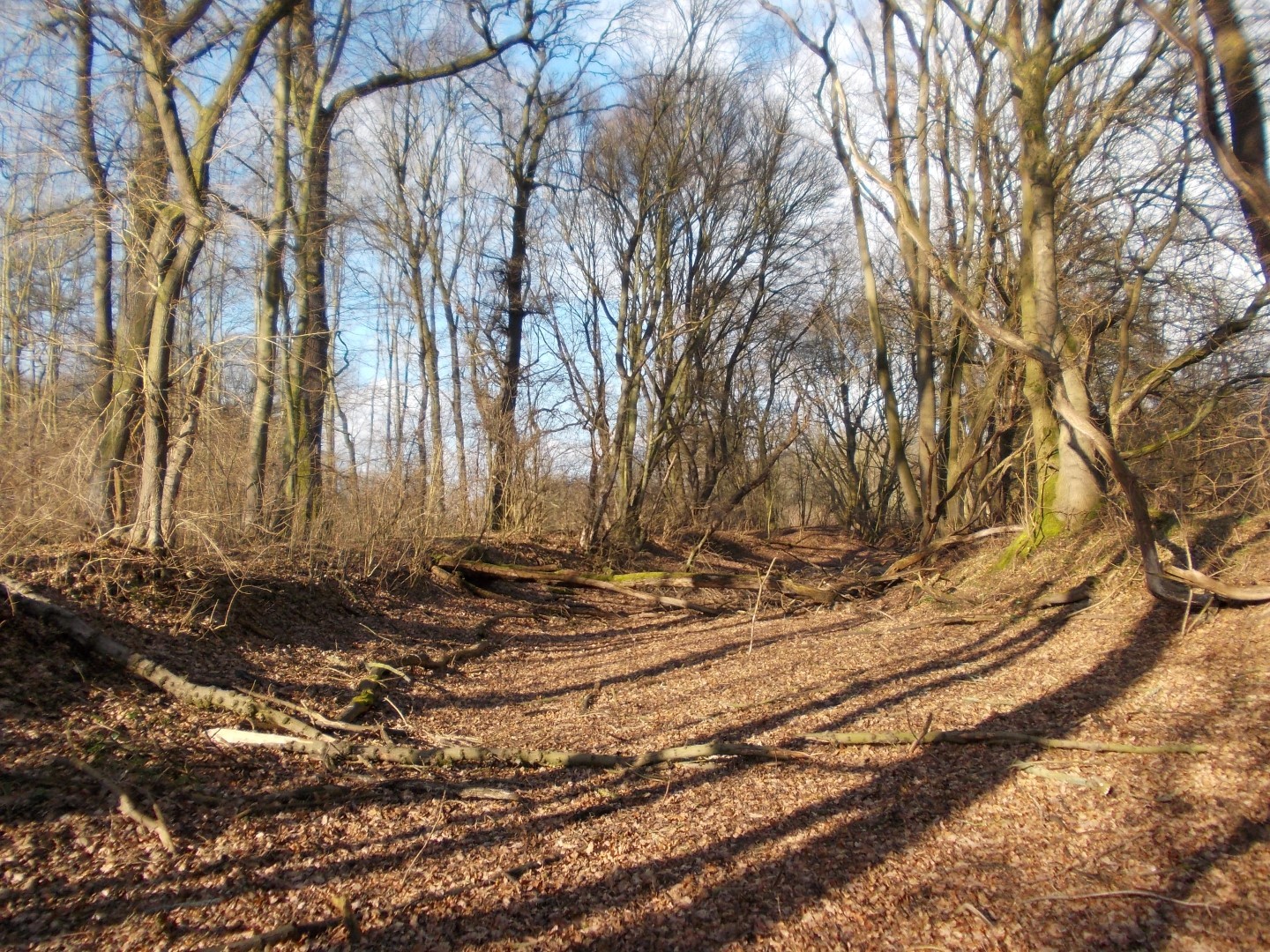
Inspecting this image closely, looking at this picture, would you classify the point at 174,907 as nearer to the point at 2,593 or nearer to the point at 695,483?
the point at 2,593

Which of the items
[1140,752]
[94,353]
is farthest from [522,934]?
[94,353]

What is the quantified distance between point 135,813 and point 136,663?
2029 millimetres

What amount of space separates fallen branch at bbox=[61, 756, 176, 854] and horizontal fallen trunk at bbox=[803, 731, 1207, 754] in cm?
350

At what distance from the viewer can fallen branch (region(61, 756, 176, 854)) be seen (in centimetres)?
341

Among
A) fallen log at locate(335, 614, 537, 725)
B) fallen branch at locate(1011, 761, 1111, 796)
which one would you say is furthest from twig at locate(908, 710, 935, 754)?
fallen log at locate(335, 614, 537, 725)

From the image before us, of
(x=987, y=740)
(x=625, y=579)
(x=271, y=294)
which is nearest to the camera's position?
(x=987, y=740)

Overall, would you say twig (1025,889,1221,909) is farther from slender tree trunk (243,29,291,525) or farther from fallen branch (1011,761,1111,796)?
slender tree trunk (243,29,291,525)

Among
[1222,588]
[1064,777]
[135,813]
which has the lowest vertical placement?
[1064,777]

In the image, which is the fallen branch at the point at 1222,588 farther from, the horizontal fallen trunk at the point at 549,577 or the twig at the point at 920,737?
the horizontal fallen trunk at the point at 549,577

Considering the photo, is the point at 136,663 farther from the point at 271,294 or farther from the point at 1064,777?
the point at 271,294

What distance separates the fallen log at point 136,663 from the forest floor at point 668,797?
3.8 inches

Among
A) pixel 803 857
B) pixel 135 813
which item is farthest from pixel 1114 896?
pixel 135 813

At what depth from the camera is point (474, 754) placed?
4.77m

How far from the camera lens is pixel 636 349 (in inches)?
634
